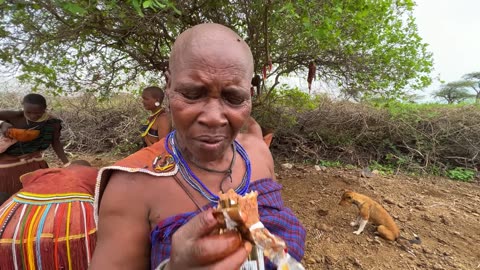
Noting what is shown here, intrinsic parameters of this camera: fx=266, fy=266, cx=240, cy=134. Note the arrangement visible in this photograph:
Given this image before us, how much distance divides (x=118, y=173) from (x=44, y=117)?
3.23m

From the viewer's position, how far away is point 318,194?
4402mm

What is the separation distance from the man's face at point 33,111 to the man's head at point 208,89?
315 centimetres

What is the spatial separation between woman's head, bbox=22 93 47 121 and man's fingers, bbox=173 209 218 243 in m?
3.58

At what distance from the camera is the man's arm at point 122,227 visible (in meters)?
0.95

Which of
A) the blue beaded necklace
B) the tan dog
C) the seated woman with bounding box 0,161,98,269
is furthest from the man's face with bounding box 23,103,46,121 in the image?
the tan dog

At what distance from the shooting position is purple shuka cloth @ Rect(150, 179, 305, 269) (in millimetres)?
976

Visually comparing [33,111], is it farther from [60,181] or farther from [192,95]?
[192,95]

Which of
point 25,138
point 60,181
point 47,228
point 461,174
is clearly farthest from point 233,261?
point 461,174

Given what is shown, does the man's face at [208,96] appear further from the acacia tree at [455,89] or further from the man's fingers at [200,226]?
the acacia tree at [455,89]

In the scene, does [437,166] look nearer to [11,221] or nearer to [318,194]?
[318,194]

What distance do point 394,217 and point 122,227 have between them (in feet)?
12.7

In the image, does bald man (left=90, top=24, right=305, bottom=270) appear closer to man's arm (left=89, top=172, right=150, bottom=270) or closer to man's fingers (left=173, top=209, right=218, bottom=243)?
man's arm (left=89, top=172, right=150, bottom=270)

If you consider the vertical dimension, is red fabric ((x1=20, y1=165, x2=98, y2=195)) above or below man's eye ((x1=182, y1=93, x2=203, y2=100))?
below

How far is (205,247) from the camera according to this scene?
2.16ft
